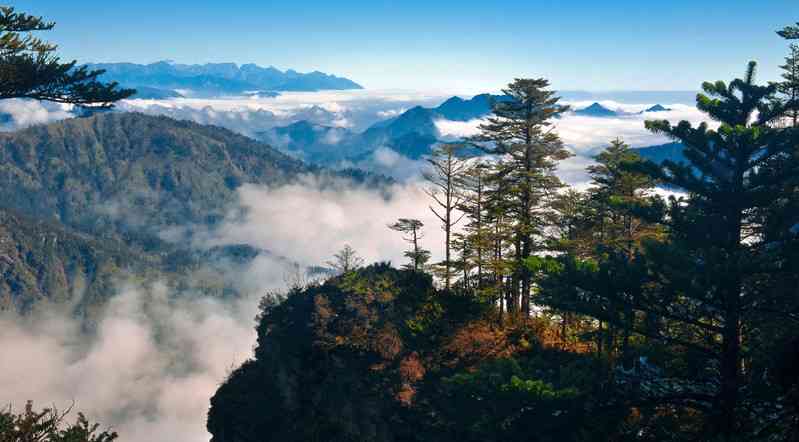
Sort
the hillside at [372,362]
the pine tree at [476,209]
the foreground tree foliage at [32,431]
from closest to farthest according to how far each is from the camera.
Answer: the foreground tree foliage at [32,431] < the hillside at [372,362] < the pine tree at [476,209]

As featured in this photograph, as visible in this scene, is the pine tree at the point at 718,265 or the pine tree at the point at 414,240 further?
the pine tree at the point at 414,240

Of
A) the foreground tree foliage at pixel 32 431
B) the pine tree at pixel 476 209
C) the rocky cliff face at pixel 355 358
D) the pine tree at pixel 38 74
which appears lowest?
the rocky cliff face at pixel 355 358

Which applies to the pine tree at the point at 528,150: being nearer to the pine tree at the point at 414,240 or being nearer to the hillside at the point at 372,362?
the hillside at the point at 372,362

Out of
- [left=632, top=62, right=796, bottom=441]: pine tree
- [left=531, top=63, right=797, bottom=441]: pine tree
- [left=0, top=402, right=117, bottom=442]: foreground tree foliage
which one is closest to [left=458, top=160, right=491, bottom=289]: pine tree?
[left=531, top=63, right=797, bottom=441]: pine tree

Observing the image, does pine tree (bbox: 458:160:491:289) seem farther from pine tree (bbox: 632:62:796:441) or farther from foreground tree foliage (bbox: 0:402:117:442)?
foreground tree foliage (bbox: 0:402:117:442)

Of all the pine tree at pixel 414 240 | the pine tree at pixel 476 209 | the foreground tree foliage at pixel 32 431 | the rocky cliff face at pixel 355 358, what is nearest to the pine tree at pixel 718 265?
the rocky cliff face at pixel 355 358

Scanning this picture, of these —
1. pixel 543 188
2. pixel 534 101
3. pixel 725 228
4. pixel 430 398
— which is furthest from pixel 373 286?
pixel 725 228

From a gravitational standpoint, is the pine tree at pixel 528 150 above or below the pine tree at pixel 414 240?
above

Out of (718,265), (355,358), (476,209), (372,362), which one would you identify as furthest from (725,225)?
(355,358)

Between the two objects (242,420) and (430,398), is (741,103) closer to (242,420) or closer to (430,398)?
(430,398)
